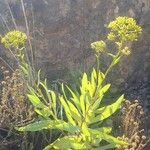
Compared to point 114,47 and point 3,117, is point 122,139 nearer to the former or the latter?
point 3,117

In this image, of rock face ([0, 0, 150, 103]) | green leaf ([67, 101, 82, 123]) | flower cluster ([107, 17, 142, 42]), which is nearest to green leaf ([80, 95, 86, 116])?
green leaf ([67, 101, 82, 123])

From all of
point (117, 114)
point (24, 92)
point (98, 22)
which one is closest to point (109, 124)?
point (117, 114)

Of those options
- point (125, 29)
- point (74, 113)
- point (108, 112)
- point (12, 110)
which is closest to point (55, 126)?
A: point (74, 113)

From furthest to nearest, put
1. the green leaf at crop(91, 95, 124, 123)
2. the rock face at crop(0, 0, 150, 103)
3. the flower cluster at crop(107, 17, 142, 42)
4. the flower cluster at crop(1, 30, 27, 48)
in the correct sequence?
the rock face at crop(0, 0, 150, 103), the green leaf at crop(91, 95, 124, 123), the flower cluster at crop(1, 30, 27, 48), the flower cluster at crop(107, 17, 142, 42)

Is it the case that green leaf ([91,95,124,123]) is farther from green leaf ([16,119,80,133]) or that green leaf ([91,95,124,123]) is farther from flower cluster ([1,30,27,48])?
flower cluster ([1,30,27,48])

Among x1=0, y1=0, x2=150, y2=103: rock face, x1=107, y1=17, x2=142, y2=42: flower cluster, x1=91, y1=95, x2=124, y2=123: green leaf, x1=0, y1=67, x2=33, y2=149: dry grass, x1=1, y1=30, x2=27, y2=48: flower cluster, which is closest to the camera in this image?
x1=107, y1=17, x2=142, y2=42: flower cluster

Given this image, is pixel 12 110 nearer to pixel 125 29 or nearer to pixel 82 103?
pixel 82 103

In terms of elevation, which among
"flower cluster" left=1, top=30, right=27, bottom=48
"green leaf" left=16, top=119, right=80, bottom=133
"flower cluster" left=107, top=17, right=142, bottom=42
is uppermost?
"flower cluster" left=1, top=30, right=27, bottom=48

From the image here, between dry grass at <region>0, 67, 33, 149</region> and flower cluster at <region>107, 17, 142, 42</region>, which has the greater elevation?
flower cluster at <region>107, 17, 142, 42</region>

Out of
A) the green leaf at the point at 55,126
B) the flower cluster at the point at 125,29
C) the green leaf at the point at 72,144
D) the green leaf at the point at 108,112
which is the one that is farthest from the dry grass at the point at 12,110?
the flower cluster at the point at 125,29
